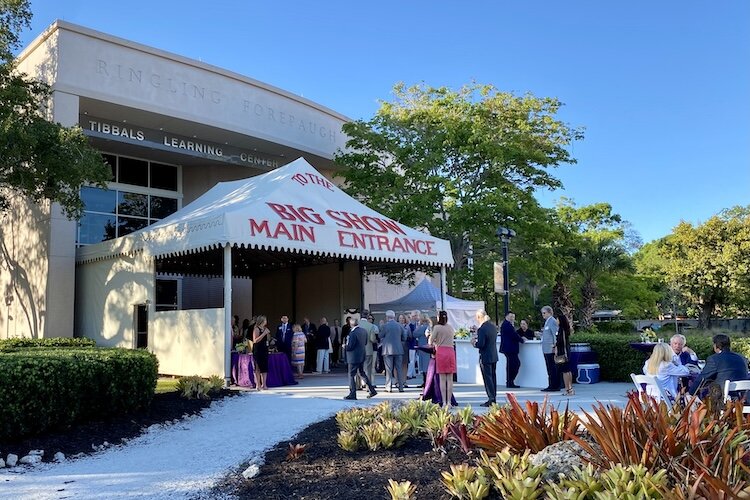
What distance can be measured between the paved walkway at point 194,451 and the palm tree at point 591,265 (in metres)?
18.6

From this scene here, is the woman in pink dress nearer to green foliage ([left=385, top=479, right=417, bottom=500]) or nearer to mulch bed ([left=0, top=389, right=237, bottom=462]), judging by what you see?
mulch bed ([left=0, top=389, right=237, bottom=462])

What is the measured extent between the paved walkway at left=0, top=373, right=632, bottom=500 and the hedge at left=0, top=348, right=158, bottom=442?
77 cm

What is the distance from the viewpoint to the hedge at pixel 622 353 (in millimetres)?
13827

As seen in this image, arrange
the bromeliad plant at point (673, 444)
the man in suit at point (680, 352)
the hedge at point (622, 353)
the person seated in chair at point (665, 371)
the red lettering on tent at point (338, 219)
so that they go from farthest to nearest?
the red lettering on tent at point (338, 219), the hedge at point (622, 353), the man in suit at point (680, 352), the person seated in chair at point (665, 371), the bromeliad plant at point (673, 444)

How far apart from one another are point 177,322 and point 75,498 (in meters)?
9.25

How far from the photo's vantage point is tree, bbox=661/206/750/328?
122ft

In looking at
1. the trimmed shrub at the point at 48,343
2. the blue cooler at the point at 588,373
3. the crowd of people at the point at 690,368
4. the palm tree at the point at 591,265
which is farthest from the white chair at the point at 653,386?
the palm tree at the point at 591,265

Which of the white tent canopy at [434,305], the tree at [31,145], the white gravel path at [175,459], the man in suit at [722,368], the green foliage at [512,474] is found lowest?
the white gravel path at [175,459]

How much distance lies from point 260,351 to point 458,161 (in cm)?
1391

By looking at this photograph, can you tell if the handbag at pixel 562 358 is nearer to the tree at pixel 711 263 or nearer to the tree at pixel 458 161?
the tree at pixel 458 161

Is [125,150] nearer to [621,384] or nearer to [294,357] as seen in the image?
[294,357]

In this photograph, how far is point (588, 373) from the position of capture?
1405 centimetres

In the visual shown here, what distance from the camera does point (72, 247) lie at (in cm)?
1894

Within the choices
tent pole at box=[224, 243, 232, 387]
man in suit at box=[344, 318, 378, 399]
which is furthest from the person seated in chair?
tent pole at box=[224, 243, 232, 387]
